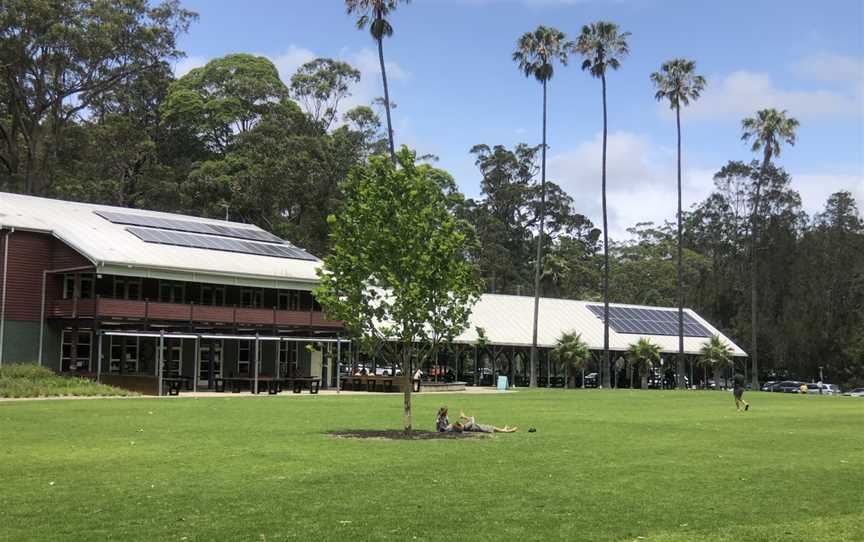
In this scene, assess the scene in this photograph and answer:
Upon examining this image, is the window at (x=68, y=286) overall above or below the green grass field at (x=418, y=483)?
above

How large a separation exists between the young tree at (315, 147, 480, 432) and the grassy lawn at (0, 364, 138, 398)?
1812cm

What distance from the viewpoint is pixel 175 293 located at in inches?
1732

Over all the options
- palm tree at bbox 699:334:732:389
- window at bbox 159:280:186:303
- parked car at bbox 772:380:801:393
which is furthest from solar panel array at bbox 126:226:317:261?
parked car at bbox 772:380:801:393

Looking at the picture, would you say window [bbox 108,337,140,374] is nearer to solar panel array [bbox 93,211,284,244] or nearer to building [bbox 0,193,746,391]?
building [bbox 0,193,746,391]

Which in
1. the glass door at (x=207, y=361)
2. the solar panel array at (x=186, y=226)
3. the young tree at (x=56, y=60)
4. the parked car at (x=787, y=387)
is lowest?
the parked car at (x=787, y=387)

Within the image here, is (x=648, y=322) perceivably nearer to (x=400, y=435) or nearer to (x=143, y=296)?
(x=143, y=296)

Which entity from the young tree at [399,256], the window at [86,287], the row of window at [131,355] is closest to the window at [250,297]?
the row of window at [131,355]

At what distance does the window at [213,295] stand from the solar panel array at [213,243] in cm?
205

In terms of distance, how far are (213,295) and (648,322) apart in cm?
3433

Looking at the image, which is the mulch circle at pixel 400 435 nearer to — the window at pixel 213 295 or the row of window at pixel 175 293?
the row of window at pixel 175 293

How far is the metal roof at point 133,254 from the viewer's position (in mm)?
38719

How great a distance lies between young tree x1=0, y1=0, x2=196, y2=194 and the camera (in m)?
58.5

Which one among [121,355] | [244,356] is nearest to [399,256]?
[121,355]

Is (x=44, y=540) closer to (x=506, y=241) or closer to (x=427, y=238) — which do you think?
(x=427, y=238)
